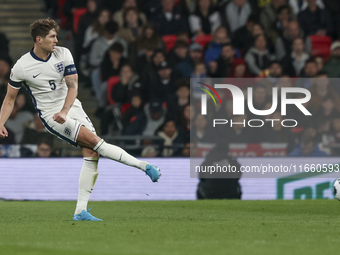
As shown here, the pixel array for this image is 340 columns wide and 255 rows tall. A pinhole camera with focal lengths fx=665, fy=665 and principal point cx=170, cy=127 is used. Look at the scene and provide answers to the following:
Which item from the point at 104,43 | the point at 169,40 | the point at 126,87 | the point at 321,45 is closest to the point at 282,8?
the point at 321,45

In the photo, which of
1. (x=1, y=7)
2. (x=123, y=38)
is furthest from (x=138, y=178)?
(x=1, y=7)

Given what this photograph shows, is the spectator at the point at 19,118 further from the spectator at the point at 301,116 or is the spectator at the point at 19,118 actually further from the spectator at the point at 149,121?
the spectator at the point at 301,116

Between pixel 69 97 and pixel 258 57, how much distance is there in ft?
25.4

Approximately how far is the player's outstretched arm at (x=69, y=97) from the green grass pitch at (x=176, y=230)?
3.49 ft

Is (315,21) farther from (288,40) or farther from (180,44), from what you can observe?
(180,44)

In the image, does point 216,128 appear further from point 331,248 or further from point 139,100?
point 331,248

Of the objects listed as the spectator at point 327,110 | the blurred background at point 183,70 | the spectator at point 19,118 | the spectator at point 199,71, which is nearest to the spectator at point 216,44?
the blurred background at point 183,70

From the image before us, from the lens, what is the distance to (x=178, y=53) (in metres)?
13.9

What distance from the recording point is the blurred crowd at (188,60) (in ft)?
39.5

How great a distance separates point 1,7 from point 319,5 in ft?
26.0

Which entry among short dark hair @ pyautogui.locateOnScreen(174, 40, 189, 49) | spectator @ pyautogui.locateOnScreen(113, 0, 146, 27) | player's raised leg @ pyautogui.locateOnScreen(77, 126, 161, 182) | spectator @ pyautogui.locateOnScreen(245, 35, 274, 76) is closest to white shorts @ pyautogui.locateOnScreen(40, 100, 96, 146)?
player's raised leg @ pyautogui.locateOnScreen(77, 126, 161, 182)

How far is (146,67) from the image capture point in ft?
45.0

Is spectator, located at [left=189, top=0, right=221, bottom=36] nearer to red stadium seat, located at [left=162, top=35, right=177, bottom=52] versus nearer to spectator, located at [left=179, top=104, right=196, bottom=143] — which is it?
red stadium seat, located at [left=162, top=35, right=177, bottom=52]

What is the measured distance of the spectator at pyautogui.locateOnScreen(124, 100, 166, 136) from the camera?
41.1 feet
